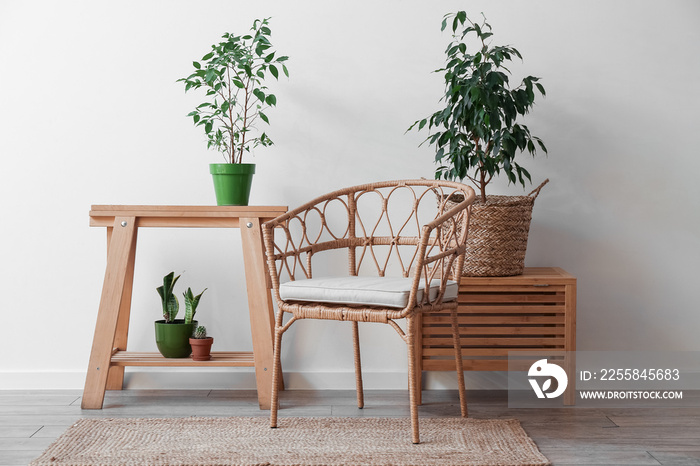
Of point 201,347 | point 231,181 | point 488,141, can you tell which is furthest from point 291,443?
point 488,141

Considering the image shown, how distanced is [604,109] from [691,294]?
79 cm

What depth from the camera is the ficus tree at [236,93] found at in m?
2.39

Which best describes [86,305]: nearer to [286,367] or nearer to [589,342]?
[286,367]

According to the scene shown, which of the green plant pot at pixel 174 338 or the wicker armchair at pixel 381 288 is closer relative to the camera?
the wicker armchair at pixel 381 288

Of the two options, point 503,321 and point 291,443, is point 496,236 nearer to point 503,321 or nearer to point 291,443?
point 503,321

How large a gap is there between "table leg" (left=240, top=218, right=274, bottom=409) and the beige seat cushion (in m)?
0.29

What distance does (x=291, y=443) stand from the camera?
1968mm

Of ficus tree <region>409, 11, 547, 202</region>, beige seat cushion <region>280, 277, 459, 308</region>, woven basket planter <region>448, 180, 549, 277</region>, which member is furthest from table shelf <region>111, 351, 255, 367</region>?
ficus tree <region>409, 11, 547, 202</region>

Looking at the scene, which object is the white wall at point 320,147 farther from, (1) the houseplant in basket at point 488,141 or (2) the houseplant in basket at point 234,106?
(1) the houseplant in basket at point 488,141

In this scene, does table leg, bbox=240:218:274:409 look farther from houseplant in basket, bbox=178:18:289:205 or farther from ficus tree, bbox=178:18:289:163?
ficus tree, bbox=178:18:289:163

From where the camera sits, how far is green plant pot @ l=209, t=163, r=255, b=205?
7.91ft

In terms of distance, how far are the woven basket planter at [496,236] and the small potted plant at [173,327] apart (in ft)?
3.13

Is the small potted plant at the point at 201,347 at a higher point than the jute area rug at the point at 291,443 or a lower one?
higher

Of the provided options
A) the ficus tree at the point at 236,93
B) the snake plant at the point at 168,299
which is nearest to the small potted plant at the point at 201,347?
the snake plant at the point at 168,299
